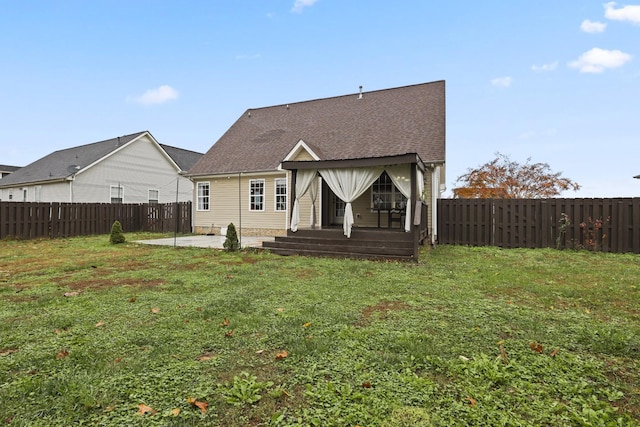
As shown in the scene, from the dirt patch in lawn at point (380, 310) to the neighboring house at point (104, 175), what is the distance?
58.6 feet

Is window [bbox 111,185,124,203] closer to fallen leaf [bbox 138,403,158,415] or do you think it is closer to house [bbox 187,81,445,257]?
house [bbox 187,81,445,257]

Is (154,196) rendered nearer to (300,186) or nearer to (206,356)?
(300,186)

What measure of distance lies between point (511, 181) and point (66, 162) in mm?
29919

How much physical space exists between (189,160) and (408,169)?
23.7m

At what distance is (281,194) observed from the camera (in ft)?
43.3

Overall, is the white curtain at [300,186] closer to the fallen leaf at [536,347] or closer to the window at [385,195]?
the window at [385,195]

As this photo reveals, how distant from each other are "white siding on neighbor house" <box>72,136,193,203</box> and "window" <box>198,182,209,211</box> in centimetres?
351

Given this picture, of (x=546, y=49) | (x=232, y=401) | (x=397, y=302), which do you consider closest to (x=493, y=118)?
(x=546, y=49)

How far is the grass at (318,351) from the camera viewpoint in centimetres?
191

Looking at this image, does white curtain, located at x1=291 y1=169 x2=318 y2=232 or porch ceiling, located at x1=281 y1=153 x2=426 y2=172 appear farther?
white curtain, located at x1=291 y1=169 x2=318 y2=232

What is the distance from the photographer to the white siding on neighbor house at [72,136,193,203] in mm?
19031

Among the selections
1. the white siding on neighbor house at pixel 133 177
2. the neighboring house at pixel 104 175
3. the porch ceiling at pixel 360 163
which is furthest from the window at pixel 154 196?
the porch ceiling at pixel 360 163

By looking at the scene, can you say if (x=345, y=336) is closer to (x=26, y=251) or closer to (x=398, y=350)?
(x=398, y=350)

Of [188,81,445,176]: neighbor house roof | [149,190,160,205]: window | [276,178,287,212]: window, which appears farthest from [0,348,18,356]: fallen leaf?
[149,190,160,205]: window
